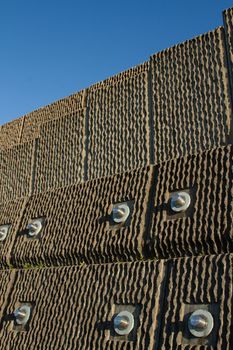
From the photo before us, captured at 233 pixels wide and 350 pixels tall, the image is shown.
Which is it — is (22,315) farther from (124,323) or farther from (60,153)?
(60,153)

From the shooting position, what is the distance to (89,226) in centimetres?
648

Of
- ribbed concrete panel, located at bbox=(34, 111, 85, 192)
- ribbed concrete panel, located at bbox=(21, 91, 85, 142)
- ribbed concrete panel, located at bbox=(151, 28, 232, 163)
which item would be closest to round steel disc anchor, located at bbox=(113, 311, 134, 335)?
ribbed concrete panel, located at bbox=(151, 28, 232, 163)

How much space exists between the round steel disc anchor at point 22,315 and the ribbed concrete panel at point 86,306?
0.09 meters

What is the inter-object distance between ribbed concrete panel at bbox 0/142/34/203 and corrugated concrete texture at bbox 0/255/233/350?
5.18 meters

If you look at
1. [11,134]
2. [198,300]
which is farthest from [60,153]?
[198,300]

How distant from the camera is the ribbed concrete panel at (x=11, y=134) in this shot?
13.0 meters

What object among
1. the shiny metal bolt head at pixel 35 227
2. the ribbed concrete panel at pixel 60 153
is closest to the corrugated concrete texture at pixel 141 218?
the shiny metal bolt head at pixel 35 227

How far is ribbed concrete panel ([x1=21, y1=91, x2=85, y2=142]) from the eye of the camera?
1141cm

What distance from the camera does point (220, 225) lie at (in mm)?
5188

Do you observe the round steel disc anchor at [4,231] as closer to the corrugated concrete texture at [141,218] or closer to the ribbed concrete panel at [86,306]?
the corrugated concrete texture at [141,218]

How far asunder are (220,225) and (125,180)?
186cm

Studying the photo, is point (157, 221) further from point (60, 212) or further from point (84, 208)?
point (60, 212)

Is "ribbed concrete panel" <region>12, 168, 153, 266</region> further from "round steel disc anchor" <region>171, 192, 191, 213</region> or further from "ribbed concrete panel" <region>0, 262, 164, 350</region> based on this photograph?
"round steel disc anchor" <region>171, 192, 191, 213</region>

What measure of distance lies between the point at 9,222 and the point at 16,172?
4094 millimetres
